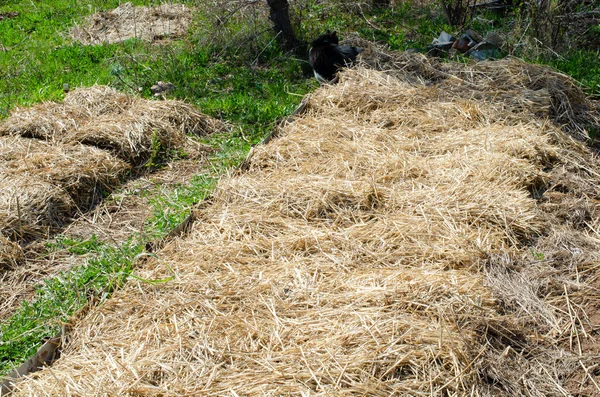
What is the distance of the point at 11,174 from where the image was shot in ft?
17.7

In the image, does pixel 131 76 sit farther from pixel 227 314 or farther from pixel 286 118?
pixel 227 314

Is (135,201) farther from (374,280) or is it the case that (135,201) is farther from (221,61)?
(221,61)

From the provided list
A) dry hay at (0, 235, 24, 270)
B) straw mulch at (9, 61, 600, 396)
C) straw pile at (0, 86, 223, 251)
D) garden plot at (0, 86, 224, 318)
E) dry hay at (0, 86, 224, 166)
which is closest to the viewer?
straw mulch at (9, 61, 600, 396)

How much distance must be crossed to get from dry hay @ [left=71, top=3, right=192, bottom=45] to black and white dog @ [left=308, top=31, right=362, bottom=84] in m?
2.79

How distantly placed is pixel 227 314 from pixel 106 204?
214cm

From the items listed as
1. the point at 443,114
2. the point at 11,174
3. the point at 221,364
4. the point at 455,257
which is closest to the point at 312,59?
the point at 443,114

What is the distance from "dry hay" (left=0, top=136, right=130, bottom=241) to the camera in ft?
16.1

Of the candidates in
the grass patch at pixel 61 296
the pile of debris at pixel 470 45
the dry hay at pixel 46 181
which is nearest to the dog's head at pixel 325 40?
the pile of debris at pixel 470 45

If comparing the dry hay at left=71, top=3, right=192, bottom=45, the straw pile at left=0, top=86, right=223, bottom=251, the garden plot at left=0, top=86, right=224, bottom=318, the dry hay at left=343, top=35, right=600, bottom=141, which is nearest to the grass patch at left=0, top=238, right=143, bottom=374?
the garden plot at left=0, top=86, right=224, bottom=318

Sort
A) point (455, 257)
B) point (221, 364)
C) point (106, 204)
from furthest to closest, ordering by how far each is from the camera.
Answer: point (106, 204) → point (455, 257) → point (221, 364)

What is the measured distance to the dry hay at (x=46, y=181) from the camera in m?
4.91

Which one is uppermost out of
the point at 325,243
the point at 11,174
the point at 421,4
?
the point at 11,174

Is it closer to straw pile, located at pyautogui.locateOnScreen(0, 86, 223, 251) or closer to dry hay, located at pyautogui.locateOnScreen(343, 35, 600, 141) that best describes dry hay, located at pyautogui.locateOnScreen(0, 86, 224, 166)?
straw pile, located at pyautogui.locateOnScreen(0, 86, 223, 251)

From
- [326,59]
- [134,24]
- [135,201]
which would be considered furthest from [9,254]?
[134,24]
